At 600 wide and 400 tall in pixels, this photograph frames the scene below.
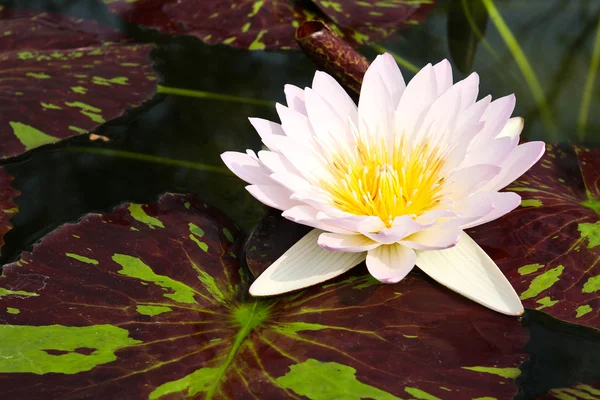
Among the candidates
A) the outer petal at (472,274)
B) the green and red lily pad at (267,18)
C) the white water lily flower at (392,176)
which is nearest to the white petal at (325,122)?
the white water lily flower at (392,176)

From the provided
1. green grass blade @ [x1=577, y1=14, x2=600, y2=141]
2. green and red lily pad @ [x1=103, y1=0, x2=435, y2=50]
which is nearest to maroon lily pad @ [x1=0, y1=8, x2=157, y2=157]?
green and red lily pad @ [x1=103, y1=0, x2=435, y2=50]

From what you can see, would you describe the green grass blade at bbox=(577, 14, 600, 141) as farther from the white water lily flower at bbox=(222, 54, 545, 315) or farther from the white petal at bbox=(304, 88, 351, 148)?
the white petal at bbox=(304, 88, 351, 148)

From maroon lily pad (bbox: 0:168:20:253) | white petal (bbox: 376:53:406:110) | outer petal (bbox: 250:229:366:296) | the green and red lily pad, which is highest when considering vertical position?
white petal (bbox: 376:53:406:110)

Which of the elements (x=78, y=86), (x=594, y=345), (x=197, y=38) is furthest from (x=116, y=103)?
(x=594, y=345)

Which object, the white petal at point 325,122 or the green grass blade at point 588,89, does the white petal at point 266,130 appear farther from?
the green grass blade at point 588,89

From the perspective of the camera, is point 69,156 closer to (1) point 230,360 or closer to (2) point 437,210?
(1) point 230,360

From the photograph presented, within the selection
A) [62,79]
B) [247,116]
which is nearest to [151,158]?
[247,116]
